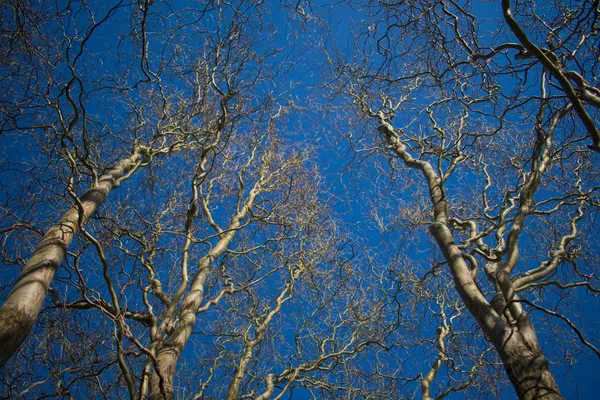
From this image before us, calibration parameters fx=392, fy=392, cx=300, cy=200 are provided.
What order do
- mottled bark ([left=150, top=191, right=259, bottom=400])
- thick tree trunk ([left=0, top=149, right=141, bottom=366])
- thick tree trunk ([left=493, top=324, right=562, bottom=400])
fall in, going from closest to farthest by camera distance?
thick tree trunk ([left=493, top=324, right=562, bottom=400]) < thick tree trunk ([left=0, top=149, right=141, bottom=366]) < mottled bark ([left=150, top=191, right=259, bottom=400])

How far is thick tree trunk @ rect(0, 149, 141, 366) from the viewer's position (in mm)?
2541

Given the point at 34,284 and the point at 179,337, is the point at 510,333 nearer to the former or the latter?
the point at 179,337

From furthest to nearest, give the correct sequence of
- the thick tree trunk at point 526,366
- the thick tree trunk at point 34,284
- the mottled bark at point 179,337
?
the mottled bark at point 179,337 → the thick tree trunk at point 34,284 → the thick tree trunk at point 526,366


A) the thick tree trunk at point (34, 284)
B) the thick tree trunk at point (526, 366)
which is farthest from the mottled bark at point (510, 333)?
the thick tree trunk at point (34, 284)

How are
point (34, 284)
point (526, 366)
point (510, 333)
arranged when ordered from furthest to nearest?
1. point (34, 284)
2. point (510, 333)
3. point (526, 366)

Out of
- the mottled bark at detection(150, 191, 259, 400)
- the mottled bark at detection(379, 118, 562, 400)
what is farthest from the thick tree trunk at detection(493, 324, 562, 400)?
the mottled bark at detection(150, 191, 259, 400)

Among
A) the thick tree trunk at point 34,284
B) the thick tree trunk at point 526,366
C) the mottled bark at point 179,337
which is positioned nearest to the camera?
the thick tree trunk at point 526,366

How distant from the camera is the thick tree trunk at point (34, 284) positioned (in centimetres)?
254

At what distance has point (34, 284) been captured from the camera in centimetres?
285

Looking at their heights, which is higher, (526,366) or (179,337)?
(179,337)

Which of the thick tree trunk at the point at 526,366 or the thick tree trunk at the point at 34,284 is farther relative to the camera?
the thick tree trunk at the point at 34,284

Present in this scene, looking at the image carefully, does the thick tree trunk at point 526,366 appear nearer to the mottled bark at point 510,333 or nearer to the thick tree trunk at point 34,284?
the mottled bark at point 510,333

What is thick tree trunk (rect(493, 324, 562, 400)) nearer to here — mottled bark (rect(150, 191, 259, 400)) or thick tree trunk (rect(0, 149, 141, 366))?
mottled bark (rect(150, 191, 259, 400))

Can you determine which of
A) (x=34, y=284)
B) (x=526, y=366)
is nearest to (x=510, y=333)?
(x=526, y=366)
